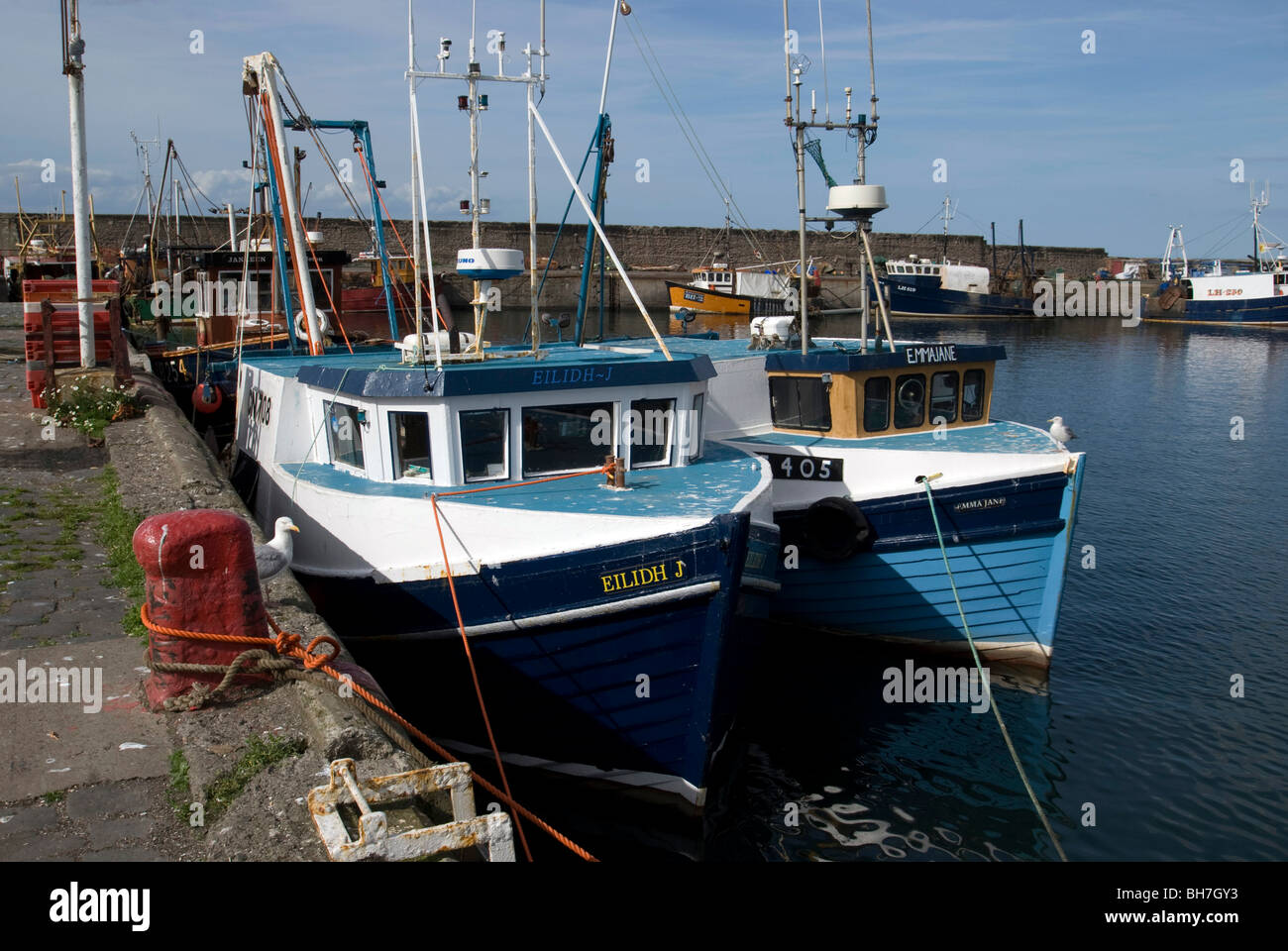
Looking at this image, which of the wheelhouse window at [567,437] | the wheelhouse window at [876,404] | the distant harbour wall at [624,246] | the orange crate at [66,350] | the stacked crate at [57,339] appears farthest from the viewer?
the distant harbour wall at [624,246]

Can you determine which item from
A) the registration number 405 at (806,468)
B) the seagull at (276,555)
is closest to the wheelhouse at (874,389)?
the registration number 405 at (806,468)

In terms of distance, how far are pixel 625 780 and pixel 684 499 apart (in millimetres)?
2676

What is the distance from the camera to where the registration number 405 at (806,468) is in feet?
43.7

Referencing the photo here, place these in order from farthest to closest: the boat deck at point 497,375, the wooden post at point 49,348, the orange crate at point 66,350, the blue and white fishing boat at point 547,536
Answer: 1. the orange crate at point 66,350
2. the wooden post at point 49,348
3. the boat deck at point 497,375
4. the blue and white fishing boat at point 547,536

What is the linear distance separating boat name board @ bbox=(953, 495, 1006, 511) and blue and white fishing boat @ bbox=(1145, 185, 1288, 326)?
2519 inches

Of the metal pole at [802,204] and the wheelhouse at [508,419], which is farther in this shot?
the metal pole at [802,204]

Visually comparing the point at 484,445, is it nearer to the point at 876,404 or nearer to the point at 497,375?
the point at 497,375

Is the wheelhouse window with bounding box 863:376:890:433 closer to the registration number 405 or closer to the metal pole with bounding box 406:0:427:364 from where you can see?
the registration number 405

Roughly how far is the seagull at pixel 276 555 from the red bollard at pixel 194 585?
0.95m

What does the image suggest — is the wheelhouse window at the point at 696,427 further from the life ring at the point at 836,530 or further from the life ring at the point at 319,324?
the life ring at the point at 319,324

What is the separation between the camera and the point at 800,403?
47.3ft

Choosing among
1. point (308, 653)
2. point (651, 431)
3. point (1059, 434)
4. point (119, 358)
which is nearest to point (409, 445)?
point (651, 431)

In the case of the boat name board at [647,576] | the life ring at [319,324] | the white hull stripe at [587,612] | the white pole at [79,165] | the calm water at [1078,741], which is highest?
the white pole at [79,165]
